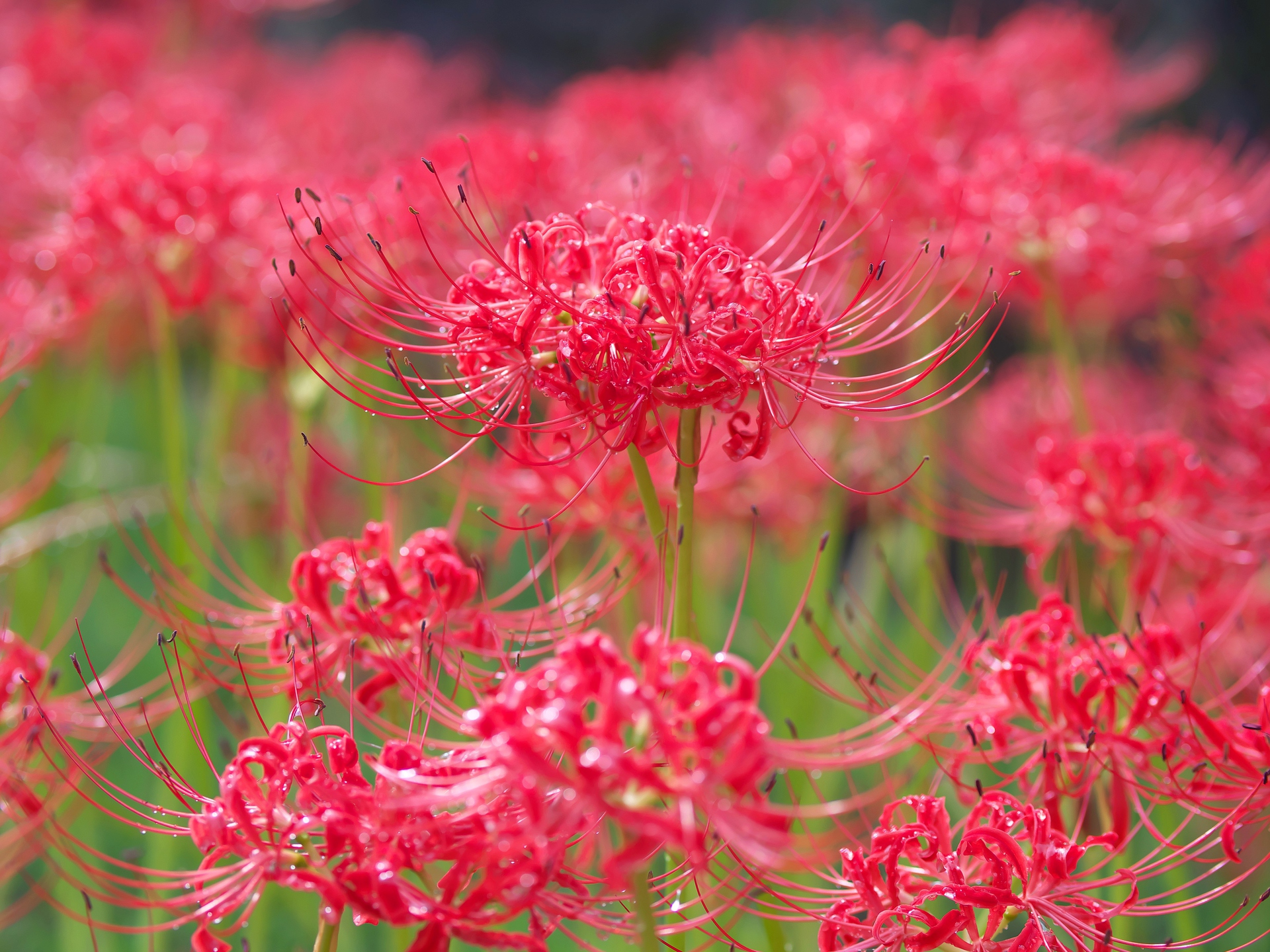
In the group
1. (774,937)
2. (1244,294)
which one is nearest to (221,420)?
(774,937)

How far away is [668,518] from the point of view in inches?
31.8

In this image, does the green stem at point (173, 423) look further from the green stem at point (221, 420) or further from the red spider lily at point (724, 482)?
Result: the red spider lily at point (724, 482)

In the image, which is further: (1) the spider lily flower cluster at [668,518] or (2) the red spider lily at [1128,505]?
(2) the red spider lily at [1128,505]

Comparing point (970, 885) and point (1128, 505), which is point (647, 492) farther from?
point (1128, 505)

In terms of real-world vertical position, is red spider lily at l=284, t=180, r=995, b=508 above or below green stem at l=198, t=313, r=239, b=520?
below

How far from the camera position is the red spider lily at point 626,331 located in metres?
0.76

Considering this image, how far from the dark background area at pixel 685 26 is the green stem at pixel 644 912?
10.6ft

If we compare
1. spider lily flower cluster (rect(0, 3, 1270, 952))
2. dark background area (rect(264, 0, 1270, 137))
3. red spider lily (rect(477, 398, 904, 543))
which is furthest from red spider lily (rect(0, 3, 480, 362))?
dark background area (rect(264, 0, 1270, 137))

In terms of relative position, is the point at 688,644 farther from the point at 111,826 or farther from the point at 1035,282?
the point at 111,826

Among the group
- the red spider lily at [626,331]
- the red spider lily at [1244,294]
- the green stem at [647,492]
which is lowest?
the green stem at [647,492]

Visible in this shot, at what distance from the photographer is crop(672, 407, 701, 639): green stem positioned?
75 centimetres

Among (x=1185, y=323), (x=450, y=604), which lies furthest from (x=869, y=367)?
(x=450, y=604)

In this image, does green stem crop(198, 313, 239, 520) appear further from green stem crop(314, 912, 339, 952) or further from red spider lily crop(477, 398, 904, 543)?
green stem crop(314, 912, 339, 952)

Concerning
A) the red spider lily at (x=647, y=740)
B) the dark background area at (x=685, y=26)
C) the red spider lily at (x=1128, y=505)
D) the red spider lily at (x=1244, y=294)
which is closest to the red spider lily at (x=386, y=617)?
the red spider lily at (x=647, y=740)
